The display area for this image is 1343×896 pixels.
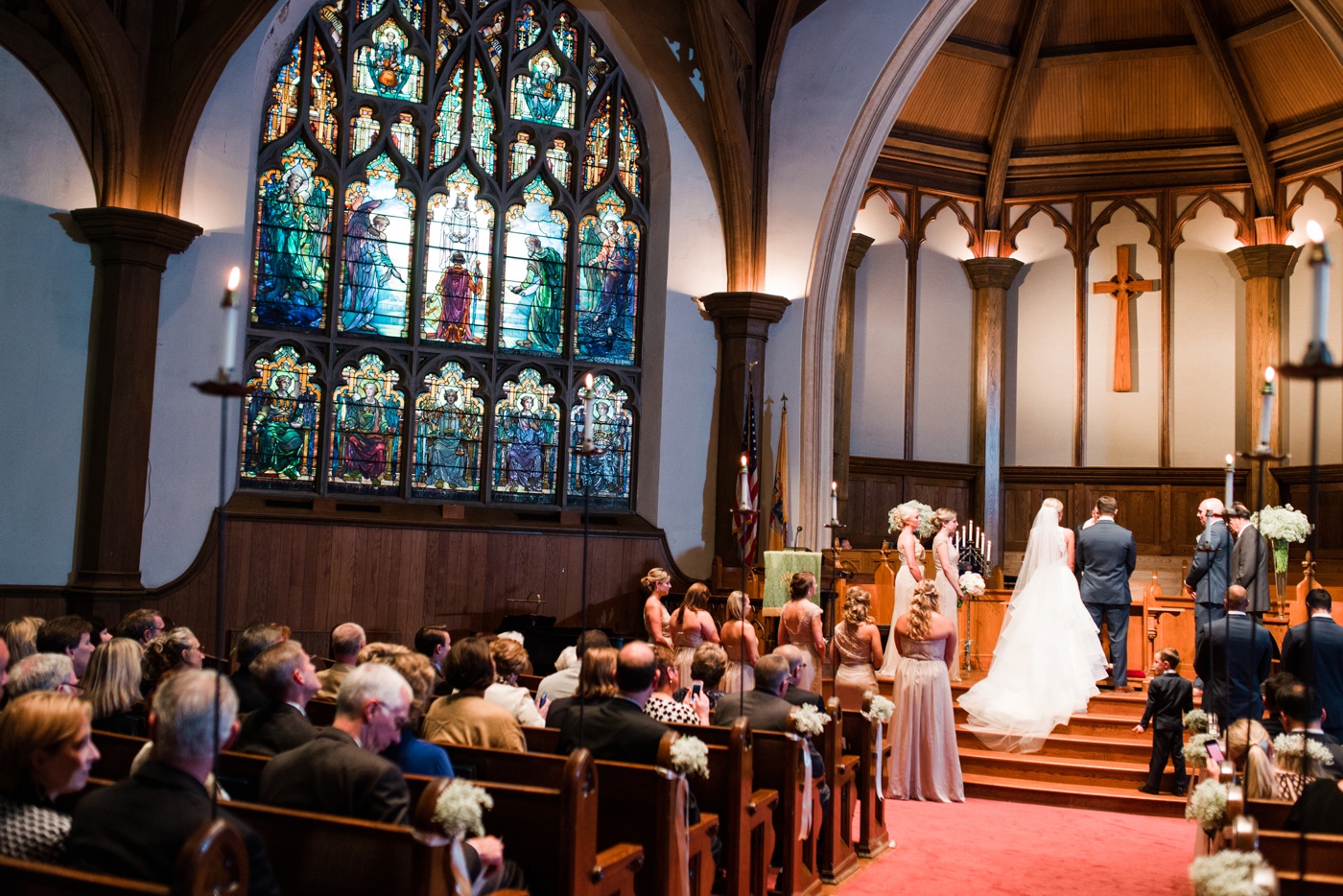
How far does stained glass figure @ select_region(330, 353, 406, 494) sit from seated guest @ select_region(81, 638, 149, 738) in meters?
5.90

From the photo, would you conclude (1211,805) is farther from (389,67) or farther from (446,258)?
(389,67)

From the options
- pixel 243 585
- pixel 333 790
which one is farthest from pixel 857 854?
pixel 243 585

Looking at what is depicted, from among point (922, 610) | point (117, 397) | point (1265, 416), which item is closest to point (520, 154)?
point (117, 397)

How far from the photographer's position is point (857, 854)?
6.84 m

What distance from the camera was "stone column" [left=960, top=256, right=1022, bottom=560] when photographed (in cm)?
1522

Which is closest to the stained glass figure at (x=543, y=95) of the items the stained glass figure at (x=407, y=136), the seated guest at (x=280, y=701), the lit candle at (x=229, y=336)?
Result: the stained glass figure at (x=407, y=136)

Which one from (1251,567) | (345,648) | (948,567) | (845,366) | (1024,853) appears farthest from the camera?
(845,366)

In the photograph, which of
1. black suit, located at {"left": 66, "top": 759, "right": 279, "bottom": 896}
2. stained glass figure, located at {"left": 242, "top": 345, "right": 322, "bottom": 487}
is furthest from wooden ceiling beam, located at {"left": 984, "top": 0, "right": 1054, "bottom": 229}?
black suit, located at {"left": 66, "top": 759, "right": 279, "bottom": 896}

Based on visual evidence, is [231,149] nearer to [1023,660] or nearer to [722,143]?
[722,143]

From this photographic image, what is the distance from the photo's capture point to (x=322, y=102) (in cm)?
1121

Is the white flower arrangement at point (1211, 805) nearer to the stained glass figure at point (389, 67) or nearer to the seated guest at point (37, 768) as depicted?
the seated guest at point (37, 768)

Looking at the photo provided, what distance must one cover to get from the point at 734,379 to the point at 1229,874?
8998mm

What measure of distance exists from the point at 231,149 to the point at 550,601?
4808 millimetres

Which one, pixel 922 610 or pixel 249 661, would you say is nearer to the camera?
pixel 249 661
